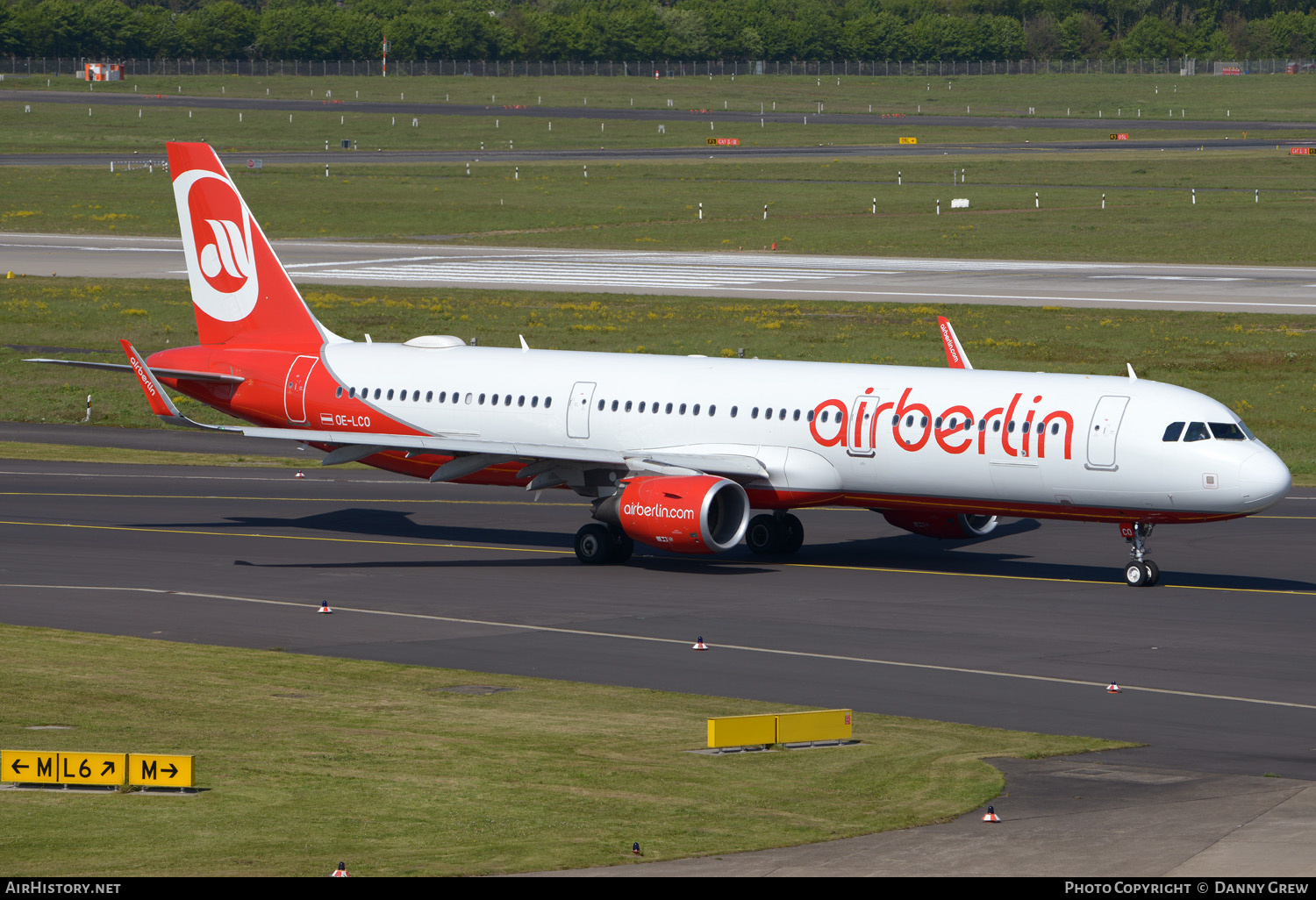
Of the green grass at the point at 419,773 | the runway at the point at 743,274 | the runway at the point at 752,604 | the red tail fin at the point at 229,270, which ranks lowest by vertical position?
the green grass at the point at 419,773

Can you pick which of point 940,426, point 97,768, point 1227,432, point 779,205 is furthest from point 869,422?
point 779,205

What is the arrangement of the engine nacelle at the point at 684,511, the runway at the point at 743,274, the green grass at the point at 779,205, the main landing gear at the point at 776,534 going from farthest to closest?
1. the green grass at the point at 779,205
2. the runway at the point at 743,274
3. the main landing gear at the point at 776,534
4. the engine nacelle at the point at 684,511

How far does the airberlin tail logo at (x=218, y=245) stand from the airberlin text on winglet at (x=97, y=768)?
28.7 metres

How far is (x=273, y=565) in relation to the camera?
42.5 metres

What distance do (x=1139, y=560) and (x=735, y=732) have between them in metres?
18.1

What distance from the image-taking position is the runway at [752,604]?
95.5ft

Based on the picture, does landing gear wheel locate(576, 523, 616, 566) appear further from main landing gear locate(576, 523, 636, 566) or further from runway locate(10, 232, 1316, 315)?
runway locate(10, 232, 1316, 315)

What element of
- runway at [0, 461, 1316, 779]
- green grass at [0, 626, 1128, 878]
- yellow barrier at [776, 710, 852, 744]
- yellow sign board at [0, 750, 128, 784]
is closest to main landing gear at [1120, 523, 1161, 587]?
runway at [0, 461, 1316, 779]

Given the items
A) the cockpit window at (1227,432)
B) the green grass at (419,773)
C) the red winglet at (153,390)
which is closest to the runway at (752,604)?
the green grass at (419,773)

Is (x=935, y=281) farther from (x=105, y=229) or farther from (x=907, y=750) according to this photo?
(x=907, y=750)

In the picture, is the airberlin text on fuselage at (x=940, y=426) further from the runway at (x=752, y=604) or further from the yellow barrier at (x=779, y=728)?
the yellow barrier at (x=779, y=728)

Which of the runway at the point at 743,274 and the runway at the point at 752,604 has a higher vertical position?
the runway at the point at 743,274

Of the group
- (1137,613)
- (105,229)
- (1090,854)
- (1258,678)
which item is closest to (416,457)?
(1137,613)

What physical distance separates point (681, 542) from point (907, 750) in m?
15.4
